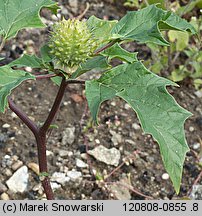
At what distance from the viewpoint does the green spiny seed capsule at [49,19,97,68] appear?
1.28 meters

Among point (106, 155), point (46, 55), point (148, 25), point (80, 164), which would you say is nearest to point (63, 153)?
point (80, 164)

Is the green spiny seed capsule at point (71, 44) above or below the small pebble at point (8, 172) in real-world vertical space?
above

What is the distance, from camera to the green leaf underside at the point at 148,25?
4.21 feet

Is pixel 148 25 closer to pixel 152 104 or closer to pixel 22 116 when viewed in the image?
pixel 152 104

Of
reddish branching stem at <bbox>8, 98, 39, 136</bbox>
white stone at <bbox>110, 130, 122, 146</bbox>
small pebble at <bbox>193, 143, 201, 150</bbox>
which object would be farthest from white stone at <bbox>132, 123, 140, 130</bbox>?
reddish branching stem at <bbox>8, 98, 39, 136</bbox>

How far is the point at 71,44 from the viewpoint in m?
1.28

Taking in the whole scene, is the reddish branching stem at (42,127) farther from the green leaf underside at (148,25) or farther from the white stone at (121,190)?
the white stone at (121,190)

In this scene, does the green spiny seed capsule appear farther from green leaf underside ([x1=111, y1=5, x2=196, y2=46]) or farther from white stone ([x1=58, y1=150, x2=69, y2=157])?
white stone ([x1=58, y1=150, x2=69, y2=157])

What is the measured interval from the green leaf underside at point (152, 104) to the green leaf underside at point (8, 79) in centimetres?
17

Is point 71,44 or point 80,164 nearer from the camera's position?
point 71,44

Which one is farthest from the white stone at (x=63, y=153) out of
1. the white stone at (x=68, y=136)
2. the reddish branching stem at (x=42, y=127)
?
the reddish branching stem at (x=42, y=127)

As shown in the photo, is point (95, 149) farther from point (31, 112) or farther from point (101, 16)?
point (101, 16)

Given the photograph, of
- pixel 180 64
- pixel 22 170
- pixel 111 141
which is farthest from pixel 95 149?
pixel 180 64

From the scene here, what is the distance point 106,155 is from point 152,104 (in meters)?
1.00
